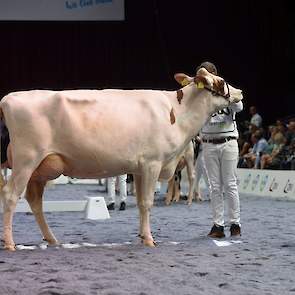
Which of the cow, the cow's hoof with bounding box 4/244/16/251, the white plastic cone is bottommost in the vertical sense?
the white plastic cone

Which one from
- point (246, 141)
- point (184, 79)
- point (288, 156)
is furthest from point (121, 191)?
point (246, 141)

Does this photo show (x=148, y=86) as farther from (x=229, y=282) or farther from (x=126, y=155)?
(x=229, y=282)

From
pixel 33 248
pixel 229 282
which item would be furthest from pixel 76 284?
pixel 33 248

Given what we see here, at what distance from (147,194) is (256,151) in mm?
10255

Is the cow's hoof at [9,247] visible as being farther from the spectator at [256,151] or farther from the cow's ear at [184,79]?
the spectator at [256,151]

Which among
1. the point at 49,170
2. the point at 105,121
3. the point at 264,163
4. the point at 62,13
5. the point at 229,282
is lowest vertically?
the point at 264,163

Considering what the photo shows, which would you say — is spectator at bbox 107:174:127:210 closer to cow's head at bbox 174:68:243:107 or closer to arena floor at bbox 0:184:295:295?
arena floor at bbox 0:184:295:295

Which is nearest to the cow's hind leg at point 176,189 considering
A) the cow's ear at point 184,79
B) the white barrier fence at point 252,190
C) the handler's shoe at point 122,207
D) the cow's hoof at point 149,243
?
the handler's shoe at point 122,207

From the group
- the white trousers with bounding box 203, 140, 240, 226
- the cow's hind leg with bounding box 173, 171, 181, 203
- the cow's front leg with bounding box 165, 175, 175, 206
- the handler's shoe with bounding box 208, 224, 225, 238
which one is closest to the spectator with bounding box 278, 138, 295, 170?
the cow's hind leg with bounding box 173, 171, 181, 203

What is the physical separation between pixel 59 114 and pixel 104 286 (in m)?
2.12

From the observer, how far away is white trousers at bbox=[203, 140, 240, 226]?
6.98m

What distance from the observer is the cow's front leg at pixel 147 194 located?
6.23 meters

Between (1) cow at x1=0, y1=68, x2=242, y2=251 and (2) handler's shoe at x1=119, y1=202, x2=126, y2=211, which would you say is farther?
(2) handler's shoe at x1=119, y1=202, x2=126, y2=211

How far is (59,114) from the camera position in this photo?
234 inches
